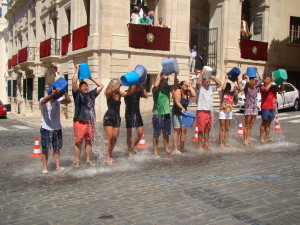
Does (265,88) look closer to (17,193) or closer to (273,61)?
(17,193)

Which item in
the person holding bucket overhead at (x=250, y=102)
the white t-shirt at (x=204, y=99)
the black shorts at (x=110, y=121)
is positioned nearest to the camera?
the black shorts at (x=110, y=121)

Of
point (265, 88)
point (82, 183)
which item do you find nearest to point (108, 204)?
point (82, 183)

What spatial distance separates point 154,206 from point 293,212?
171 cm

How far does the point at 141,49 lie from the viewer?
57.4 ft

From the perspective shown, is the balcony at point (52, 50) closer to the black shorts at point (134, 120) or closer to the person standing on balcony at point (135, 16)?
the person standing on balcony at point (135, 16)

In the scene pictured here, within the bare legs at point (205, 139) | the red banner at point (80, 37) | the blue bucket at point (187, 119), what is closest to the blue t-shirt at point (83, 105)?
the blue bucket at point (187, 119)

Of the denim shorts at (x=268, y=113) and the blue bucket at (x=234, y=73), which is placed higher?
the blue bucket at (x=234, y=73)

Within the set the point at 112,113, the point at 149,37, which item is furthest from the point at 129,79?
the point at 149,37

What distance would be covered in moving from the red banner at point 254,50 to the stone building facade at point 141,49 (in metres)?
0.25

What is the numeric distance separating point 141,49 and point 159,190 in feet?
42.8

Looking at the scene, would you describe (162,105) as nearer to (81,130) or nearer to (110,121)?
(110,121)

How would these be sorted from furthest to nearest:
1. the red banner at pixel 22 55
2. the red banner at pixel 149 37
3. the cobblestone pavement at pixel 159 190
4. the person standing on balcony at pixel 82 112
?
the red banner at pixel 22 55 → the red banner at pixel 149 37 → the person standing on balcony at pixel 82 112 → the cobblestone pavement at pixel 159 190

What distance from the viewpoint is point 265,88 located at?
9.16 m

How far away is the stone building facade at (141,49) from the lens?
1700cm
